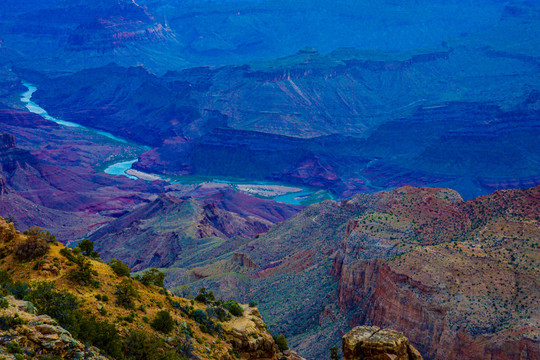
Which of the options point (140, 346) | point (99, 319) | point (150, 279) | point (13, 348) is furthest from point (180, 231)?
point (13, 348)

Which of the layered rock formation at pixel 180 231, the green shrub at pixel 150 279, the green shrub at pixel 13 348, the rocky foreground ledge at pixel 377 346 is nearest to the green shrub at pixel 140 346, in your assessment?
the green shrub at pixel 13 348

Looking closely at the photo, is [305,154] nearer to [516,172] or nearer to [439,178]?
[439,178]

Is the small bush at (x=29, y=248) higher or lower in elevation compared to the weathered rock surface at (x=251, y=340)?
higher

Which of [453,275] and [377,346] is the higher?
[377,346]

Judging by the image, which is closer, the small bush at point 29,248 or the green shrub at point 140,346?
the green shrub at point 140,346

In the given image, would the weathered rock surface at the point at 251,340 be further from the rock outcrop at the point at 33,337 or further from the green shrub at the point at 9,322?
the green shrub at the point at 9,322

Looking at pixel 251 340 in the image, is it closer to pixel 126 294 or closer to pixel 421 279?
pixel 126 294

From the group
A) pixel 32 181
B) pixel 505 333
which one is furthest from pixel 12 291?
pixel 32 181
